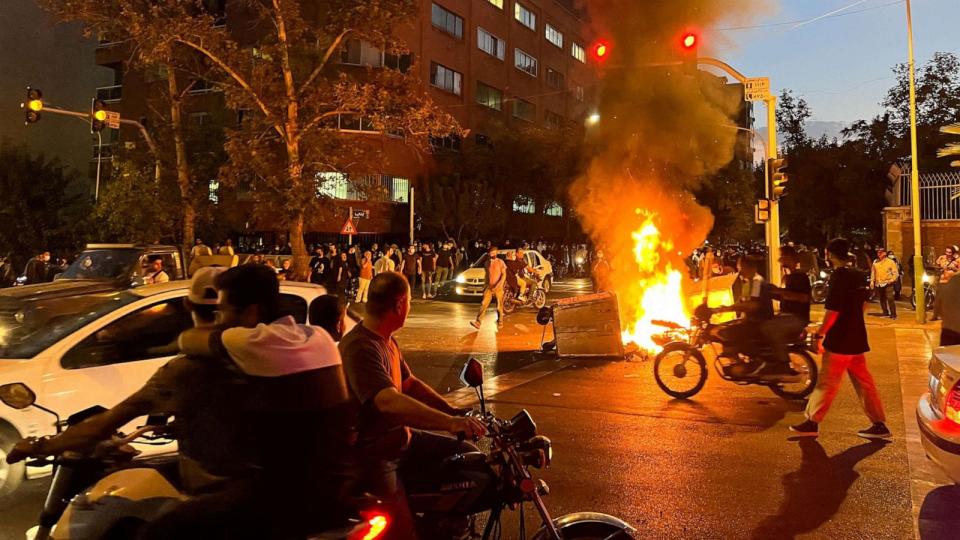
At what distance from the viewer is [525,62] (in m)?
48.9

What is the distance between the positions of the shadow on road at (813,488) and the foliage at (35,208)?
104 ft

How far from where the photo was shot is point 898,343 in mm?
13273

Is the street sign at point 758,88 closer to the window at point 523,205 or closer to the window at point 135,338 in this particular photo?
the window at point 135,338

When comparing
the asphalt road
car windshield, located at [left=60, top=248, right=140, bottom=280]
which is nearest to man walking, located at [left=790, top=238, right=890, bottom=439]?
the asphalt road

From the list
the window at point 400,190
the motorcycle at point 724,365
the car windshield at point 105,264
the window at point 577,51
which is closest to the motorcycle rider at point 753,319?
the motorcycle at point 724,365

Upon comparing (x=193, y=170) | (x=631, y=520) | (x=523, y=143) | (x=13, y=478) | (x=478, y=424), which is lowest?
(x=631, y=520)

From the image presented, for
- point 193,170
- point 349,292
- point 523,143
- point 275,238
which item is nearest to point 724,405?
point 349,292

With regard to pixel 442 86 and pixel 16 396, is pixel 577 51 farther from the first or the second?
pixel 16 396

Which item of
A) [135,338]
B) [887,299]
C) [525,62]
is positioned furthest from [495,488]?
[525,62]

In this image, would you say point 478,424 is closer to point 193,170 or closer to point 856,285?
point 856,285

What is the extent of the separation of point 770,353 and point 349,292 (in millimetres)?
17408

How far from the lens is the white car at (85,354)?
5.01 m

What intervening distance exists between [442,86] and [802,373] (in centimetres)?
3337

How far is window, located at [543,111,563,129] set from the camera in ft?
172
